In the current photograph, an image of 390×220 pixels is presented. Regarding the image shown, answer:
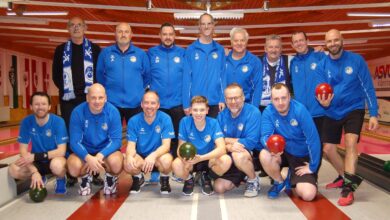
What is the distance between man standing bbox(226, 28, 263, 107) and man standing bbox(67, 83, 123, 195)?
5.11 feet

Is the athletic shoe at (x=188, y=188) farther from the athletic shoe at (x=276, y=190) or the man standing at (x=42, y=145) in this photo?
the man standing at (x=42, y=145)

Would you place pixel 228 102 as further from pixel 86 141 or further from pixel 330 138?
pixel 86 141

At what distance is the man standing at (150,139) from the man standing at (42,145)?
28.6 inches

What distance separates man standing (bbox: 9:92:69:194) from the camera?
4.22 meters

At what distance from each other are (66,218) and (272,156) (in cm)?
212

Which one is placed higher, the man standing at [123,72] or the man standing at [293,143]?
the man standing at [123,72]

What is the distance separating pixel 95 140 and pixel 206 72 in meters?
1.55

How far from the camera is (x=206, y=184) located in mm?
4465

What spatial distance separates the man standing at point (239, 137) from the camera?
4.24 metres

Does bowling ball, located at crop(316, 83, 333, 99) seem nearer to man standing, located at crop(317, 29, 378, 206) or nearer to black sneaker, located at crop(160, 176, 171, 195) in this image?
man standing, located at crop(317, 29, 378, 206)

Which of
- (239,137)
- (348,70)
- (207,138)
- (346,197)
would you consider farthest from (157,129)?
(348,70)

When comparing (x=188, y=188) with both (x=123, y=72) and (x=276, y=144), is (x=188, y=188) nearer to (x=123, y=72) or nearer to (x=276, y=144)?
(x=276, y=144)

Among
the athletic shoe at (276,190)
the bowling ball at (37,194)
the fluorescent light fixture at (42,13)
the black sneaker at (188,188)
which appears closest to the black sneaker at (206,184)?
the black sneaker at (188,188)

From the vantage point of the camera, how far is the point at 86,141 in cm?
443
